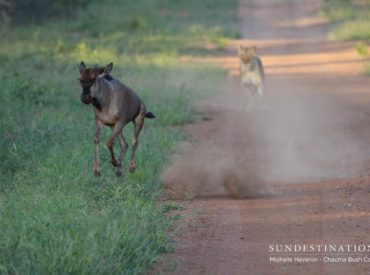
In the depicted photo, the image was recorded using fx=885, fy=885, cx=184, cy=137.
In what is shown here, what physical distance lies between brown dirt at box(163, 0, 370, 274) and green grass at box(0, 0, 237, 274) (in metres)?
0.36

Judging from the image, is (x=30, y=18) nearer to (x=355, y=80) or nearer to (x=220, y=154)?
(x=355, y=80)

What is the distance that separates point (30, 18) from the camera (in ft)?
102

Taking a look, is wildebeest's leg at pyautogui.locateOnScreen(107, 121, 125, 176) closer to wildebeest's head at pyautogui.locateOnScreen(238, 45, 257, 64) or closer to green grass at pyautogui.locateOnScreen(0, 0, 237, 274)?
green grass at pyautogui.locateOnScreen(0, 0, 237, 274)

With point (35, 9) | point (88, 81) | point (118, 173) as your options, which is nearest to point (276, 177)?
point (118, 173)

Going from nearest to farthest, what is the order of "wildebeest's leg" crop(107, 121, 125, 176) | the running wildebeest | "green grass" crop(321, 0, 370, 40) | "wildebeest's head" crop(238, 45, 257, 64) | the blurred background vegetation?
the running wildebeest < "wildebeest's leg" crop(107, 121, 125, 176) < "wildebeest's head" crop(238, 45, 257, 64) < the blurred background vegetation < "green grass" crop(321, 0, 370, 40)

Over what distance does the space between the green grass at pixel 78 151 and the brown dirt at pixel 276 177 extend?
1.18ft

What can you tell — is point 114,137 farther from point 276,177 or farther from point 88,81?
point 276,177

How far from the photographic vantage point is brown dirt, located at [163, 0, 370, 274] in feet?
23.6

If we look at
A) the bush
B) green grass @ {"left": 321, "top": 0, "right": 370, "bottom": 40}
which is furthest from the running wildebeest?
green grass @ {"left": 321, "top": 0, "right": 370, "bottom": 40}

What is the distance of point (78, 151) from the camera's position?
10367 mm

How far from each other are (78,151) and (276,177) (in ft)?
7.65

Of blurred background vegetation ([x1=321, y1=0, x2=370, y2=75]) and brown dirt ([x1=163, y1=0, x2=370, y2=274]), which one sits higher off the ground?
brown dirt ([x1=163, y1=0, x2=370, y2=274])

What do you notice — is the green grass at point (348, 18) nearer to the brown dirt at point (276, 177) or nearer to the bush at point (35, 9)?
the brown dirt at point (276, 177)

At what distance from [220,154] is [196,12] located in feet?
89.5
